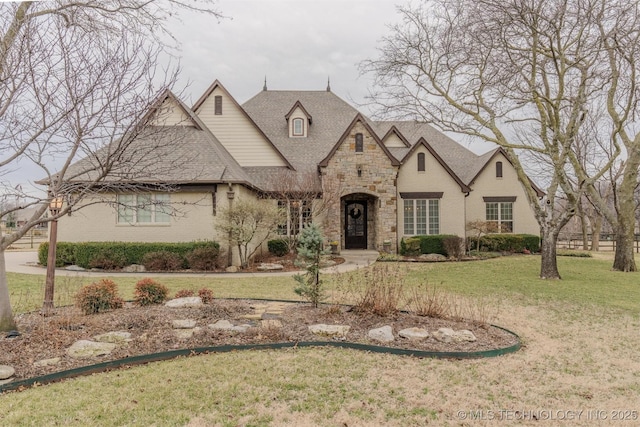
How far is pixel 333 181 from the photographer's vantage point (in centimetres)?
1936

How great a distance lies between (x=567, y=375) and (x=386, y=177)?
15.2 m

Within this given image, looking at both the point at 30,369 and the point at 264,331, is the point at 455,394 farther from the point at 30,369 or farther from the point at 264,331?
the point at 30,369

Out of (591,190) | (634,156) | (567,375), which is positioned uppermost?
(634,156)

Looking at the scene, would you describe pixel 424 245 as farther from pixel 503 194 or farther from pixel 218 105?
pixel 218 105

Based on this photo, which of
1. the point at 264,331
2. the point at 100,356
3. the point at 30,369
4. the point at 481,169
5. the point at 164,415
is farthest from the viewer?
the point at 481,169

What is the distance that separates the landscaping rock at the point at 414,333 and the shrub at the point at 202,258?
32.5 ft

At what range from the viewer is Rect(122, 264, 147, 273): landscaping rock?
47.9 feet

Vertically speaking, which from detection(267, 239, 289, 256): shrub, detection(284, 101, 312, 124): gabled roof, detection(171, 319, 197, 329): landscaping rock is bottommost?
detection(171, 319, 197, 329): landscaping rock

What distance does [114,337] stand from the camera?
5746mm

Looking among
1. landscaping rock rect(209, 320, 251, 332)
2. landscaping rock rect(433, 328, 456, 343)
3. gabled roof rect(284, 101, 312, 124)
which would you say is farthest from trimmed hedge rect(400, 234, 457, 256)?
landscaping rock rect(209, 320, 251, 332)

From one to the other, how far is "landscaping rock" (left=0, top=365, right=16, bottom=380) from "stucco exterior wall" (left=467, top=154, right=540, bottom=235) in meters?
21.6

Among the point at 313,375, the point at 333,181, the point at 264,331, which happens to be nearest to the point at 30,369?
the point at 264,331

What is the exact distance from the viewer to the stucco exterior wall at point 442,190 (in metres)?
21.0

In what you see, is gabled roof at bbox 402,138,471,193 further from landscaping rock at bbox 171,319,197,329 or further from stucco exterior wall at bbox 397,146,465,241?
landscaping rock at bbox 171,319,197,329
